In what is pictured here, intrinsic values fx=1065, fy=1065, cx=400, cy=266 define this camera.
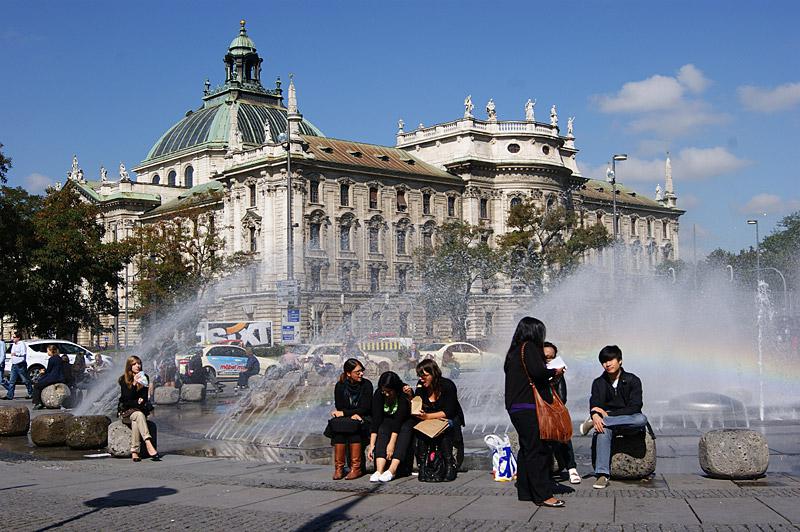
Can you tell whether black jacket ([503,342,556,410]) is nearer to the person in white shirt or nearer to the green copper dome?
the person in white shirt

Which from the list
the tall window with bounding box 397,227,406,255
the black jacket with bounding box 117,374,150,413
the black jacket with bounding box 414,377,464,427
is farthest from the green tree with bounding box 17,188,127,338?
the black jacket with bounding box 414,377,464,427

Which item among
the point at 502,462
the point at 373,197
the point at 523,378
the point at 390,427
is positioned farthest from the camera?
the point at 373,197

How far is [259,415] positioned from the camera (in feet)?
78.7

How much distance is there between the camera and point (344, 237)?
85188 mm

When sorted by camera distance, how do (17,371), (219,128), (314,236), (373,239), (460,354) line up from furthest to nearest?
(219,128) < (373,239) < (314,236) < (460,354) < (17,371)

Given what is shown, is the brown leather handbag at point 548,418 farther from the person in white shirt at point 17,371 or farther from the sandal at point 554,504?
the person in white shirt at point 17,371

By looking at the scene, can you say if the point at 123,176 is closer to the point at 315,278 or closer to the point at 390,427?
the point at 315,278

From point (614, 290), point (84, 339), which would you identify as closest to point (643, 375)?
point (614, 290)

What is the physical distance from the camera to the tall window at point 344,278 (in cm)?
8344

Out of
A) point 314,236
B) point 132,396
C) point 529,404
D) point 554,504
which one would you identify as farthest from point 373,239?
point 554,504

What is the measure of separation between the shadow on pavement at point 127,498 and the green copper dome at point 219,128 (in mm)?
100335

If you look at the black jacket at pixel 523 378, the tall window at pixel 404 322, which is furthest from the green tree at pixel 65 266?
the black jacket at pixel 523 378

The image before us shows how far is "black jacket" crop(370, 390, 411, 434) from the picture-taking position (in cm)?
1385

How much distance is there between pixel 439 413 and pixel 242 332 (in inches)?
2250
